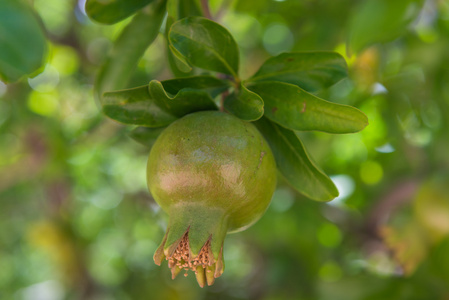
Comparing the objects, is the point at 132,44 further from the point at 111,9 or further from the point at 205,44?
the point at 205,44

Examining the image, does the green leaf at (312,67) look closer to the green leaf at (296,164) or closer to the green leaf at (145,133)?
the green leaf at (296,164)

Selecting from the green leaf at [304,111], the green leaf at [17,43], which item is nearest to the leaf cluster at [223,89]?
the green leaf at [304,111]

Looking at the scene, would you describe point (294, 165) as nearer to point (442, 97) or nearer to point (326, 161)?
point (442, 97)

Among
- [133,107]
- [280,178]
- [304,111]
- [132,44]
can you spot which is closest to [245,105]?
[304,111]

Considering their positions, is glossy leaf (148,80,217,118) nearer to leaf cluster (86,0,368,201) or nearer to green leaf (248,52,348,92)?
leaf cluster (86,0,368,201)

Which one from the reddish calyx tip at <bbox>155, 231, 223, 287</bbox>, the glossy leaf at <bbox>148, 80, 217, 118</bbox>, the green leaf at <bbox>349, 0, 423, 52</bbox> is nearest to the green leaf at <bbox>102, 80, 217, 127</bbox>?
the glossy leaf at <bbox>148, 80, 217, 118</bbox>

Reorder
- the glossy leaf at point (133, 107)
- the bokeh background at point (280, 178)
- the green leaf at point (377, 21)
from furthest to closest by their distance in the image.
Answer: the bokeh background at point (280, 178)
the green leaf at point (377, 21)
the glossy leaf at point (133, 107)

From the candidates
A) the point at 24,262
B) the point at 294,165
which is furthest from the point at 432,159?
the point at 24,262
